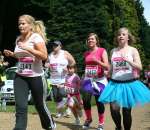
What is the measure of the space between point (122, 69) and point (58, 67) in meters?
3.91

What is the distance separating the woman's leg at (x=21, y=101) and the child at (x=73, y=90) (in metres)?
3.93

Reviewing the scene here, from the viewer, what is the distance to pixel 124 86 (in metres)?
10.4

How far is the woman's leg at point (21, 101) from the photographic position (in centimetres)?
902

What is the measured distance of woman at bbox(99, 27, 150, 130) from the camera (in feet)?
33.6

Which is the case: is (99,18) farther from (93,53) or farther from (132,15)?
(132,15)

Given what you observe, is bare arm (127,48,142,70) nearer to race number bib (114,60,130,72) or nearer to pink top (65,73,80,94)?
race number bib (114,60,130,72)

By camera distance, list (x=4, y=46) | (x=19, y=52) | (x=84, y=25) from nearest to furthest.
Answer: (x=19, y=52) < (x=4, y=46) < (x=84, y=25)

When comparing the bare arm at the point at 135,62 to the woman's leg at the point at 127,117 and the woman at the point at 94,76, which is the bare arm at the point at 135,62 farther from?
the woman at the point at 94,76

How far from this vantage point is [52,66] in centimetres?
1408

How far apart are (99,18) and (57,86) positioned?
33299mm

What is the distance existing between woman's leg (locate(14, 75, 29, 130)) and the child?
12.9 feet

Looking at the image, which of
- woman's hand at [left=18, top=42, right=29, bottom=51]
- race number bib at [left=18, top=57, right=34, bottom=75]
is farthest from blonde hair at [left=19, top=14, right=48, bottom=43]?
race number bib at [left=18, top=57, right=34, bottom=75]

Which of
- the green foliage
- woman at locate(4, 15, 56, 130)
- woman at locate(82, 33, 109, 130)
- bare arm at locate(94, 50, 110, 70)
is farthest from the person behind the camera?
the green foliage

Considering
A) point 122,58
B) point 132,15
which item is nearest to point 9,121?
point 122,58
